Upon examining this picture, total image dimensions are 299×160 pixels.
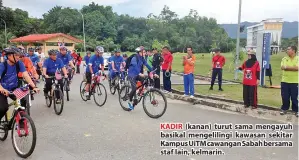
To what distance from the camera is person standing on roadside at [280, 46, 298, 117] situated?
812 cm

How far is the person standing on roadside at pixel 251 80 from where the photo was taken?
8.91 meters

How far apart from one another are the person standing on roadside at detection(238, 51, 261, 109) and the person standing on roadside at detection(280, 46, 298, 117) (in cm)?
80

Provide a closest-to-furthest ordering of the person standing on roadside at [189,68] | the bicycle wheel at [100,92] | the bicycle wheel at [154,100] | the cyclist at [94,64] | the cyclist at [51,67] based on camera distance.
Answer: the bicycle wheel at [154,100], the cyclist at [51,67], the bicycle wheel at [100,92], the cyclist at [94,64], the person standing on roadside at [189,68]

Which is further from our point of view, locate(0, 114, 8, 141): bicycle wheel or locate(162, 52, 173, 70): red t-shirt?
locate(162, 52, 173, 70): red t-shirt

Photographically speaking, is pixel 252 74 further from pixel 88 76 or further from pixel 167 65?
pixel 88 76

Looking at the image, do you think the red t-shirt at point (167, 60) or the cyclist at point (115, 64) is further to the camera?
the cyclist at point (115, 64)

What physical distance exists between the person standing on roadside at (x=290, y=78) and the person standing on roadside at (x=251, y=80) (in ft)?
2.64

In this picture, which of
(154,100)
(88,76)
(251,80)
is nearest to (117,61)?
(88,76)

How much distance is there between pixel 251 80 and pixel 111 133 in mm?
4603

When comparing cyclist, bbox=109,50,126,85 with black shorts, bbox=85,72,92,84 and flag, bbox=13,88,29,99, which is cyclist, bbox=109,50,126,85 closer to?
black shorts, bbox=85,72,92,84

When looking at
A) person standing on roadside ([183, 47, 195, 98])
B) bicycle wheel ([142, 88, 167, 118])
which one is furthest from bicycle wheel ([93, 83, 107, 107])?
person standing on roadside ([183, 47, 195, 98])

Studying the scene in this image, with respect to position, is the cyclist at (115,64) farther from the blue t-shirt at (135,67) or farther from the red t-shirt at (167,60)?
the blue t-shirt at (135,67)

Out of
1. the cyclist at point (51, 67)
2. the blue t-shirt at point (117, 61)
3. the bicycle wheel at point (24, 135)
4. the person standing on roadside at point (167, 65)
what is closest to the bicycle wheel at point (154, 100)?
the cyclist at point (51, 67)

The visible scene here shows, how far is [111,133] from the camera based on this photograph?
6645 mm
